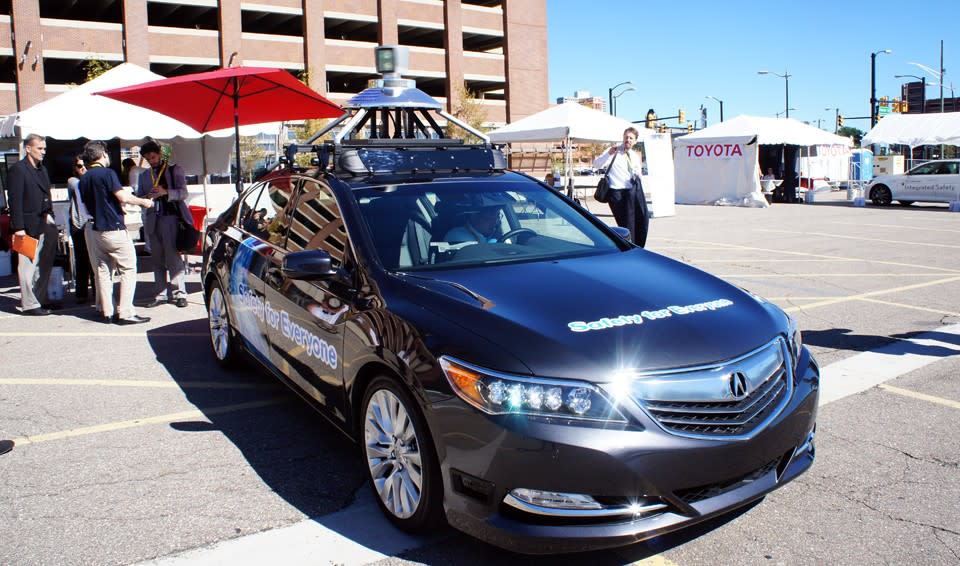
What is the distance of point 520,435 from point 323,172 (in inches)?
96.6

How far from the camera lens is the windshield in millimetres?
4004

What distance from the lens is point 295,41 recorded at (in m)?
50.7

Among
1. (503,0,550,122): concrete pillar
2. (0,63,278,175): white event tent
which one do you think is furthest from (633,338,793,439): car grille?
(503,0,550,122): concrete pillar

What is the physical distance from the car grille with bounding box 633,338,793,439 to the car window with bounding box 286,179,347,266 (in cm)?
178

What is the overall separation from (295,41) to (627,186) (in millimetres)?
45287

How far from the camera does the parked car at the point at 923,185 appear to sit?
78.8 ft

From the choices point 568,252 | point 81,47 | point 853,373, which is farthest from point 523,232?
point 81,47

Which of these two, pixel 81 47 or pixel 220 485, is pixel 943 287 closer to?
pixel 220 485

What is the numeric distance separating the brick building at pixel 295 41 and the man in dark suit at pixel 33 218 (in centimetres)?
3823

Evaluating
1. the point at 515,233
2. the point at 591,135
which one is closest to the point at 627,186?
the point at 515,233

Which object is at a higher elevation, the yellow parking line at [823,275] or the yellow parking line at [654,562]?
the yellow parking line at [823,275]

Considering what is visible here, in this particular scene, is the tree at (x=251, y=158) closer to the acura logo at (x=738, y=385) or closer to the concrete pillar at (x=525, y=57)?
the concrete pillar at (x=525, y=57)

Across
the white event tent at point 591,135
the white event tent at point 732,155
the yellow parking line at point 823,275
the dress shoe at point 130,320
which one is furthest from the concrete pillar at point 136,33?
the yellow parking line at point 823,275

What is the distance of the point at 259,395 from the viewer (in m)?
5.55
